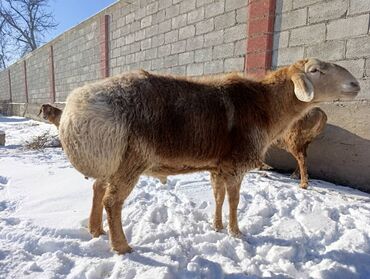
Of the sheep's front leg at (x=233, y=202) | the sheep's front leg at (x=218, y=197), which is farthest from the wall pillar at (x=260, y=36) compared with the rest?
the sheep's front leg at (x=233, y=202)

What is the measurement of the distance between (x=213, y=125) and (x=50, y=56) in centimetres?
1641

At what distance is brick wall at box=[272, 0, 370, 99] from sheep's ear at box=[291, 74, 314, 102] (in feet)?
→ 6.73

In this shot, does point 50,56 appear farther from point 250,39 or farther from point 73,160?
point 73,160

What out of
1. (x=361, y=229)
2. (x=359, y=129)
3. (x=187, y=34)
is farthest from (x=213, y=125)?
(x=187, y=34)

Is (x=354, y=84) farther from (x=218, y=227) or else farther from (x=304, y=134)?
(x=218, y=227)

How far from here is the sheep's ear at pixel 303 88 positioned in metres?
3.03

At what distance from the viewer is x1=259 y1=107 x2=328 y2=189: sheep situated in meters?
4.76

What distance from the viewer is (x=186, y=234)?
3.17 meters

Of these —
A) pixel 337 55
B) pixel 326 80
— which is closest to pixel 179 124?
pixel 326 80

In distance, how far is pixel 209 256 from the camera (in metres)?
2.81

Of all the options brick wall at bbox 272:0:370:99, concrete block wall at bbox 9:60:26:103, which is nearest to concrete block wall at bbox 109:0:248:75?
brick wall at bbox 272:0:370:99

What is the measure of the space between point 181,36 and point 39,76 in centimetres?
1447

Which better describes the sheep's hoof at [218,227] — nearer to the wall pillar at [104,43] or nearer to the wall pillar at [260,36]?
the wall pillar at [260,36]

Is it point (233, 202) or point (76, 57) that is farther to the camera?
point (76, 57)
